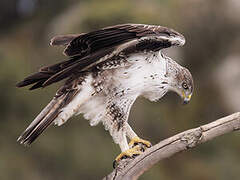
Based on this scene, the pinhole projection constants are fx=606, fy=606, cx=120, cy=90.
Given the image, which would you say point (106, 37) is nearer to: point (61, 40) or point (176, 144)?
point (61, 40)

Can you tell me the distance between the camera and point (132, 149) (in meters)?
6.11

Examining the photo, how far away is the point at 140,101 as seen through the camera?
40.1 ft

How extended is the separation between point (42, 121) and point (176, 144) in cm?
128

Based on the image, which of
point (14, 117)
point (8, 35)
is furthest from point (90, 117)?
point (8, 35)

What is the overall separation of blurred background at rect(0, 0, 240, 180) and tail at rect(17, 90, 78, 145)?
552cm

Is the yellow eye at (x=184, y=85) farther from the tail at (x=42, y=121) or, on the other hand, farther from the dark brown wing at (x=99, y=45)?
Result: the tail at (x=42, y=121)

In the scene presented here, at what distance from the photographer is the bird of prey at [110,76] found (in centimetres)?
568

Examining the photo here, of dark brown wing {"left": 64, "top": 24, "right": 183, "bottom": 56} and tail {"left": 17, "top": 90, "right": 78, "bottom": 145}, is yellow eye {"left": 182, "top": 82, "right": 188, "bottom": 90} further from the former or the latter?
tail {"left": 17, "top": 90, "right": 78, "bottom": 145}

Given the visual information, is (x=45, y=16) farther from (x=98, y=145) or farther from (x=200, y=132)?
(x=200, y=132)

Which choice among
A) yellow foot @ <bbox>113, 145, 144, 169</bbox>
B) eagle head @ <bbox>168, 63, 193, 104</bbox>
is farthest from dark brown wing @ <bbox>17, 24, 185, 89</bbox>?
yellow foot @ <bbox>113, 145, 144, 169</bbox>

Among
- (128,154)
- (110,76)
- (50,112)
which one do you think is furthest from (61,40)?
(128,154)

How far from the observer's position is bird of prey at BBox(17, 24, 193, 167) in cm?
568

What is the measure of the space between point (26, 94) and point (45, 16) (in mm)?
4707

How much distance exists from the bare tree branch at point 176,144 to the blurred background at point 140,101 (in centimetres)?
556
